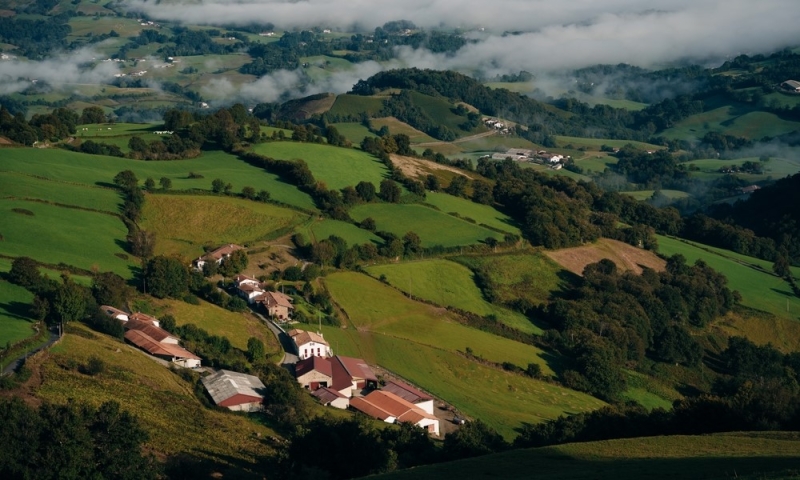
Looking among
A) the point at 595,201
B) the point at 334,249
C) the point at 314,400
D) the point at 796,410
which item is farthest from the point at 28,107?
the point at 796,410

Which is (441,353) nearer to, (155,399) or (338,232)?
(338,232)

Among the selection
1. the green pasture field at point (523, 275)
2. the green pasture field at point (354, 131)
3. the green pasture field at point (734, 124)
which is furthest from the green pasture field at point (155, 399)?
the green pasture field at point (734, 124)

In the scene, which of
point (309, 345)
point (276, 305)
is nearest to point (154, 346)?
point (309, 345)

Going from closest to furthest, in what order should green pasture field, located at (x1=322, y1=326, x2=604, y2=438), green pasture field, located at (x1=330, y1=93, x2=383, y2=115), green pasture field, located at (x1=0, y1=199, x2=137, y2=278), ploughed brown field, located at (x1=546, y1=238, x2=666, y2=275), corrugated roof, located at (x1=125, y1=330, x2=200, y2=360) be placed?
corrugated roof, located at (x1=125, y1=330, x2=200, y2=360) < green pasture field, located at (x1=322, y1=326, x2=604, y2=438) < green pasture field, located at (x1=0, y1=199, x2=137, y2=278) < ploughed brown field, located at (x1=546, y1=238, x2=666, y2=275) < green pasture field, located at (x1=330, y1=93, x2=383, y2=115)

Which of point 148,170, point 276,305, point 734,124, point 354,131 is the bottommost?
point 354,131

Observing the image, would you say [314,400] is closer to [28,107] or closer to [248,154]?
[248,154]

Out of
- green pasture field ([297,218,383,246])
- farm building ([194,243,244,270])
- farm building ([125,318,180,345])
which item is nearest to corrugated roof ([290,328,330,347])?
farm building ([125,318,180,345])

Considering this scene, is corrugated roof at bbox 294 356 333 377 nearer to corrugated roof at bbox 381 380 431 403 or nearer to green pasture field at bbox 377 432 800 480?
corrugated roof at bbox 381 380 431 403
